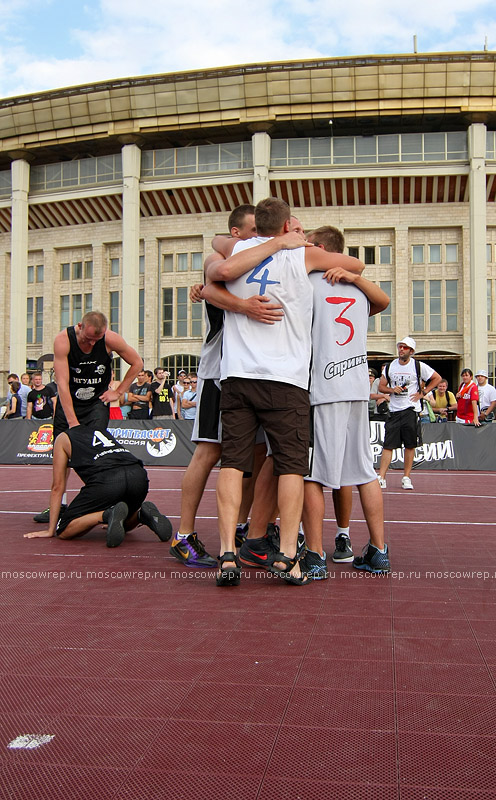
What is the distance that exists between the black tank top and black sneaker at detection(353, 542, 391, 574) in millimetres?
2999

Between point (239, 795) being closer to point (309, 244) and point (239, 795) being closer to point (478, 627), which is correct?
point (478, 627)

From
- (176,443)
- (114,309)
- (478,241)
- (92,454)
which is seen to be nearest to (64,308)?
(114,309)

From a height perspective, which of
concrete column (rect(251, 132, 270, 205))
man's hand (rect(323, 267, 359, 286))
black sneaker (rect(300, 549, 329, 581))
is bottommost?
black sneaker (rect(300, 549, 329, 581))

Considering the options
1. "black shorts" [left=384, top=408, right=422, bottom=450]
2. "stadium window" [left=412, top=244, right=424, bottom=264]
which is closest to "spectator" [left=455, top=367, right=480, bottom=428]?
"black shorts" [left=384, top=408, right=422, bottom=450]

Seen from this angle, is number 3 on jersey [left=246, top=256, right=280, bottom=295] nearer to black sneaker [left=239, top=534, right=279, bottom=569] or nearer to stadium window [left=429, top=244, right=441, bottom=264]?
black sneaker [left=239, top=534, right=279, bottom=569]

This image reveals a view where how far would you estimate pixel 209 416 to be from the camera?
466 cm

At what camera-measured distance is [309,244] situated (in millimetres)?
4383

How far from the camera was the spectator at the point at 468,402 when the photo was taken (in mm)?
14938

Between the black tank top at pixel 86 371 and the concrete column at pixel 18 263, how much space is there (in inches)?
1413

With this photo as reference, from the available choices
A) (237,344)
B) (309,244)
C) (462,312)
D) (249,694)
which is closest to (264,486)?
(237,344)

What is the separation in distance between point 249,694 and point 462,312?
37.2 m

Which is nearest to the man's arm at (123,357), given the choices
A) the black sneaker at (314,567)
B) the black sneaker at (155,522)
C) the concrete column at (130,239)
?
the black sneaker at (155,522)

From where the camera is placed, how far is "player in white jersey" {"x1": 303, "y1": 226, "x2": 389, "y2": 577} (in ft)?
14.3

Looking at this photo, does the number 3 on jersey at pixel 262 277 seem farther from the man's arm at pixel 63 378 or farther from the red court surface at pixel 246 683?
the man's arm at pixel 63 378
